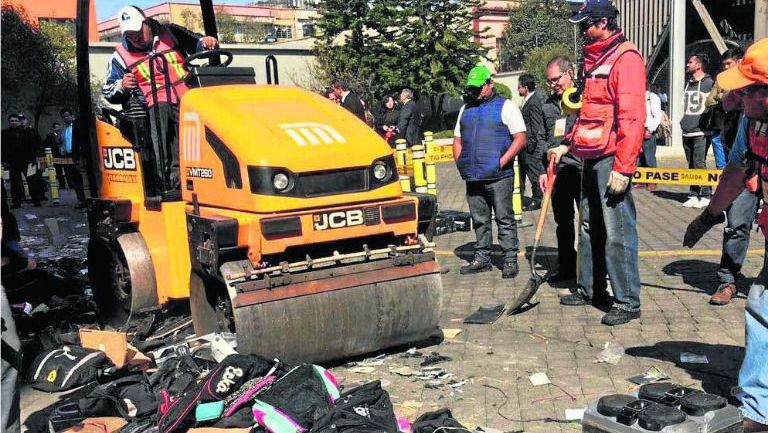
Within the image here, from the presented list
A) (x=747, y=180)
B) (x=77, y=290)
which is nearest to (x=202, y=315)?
(x=77, y=290)

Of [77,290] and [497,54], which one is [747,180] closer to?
[77,290]

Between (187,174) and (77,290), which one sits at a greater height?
(187,174)

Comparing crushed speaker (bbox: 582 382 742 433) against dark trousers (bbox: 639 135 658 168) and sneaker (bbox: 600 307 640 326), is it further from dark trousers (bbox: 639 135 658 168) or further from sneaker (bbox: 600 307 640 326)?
dark trousers (bbox: 639 135 658 168)

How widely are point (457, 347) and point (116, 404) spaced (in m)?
2.25

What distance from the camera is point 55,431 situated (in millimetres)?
4109

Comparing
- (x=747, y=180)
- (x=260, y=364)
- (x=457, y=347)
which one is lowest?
(x=457, y=347)

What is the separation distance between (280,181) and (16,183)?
15.2 metres

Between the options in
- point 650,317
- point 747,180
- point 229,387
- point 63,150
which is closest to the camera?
point 747,180

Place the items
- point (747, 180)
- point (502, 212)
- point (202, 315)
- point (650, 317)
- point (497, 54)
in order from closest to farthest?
point (747, 180), point (202, 315), point (650, 317), point (502, 212), point (497, 54)

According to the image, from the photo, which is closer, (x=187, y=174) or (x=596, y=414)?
(x=596, y=414)

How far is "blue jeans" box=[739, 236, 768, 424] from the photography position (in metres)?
3.23

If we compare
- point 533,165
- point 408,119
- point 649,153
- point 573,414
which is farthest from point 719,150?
point 573,414

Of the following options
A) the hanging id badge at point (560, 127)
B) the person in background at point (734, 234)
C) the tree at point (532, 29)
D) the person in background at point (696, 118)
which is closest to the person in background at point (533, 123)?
the person in background at point (696, 118)

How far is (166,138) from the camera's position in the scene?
225 inches
